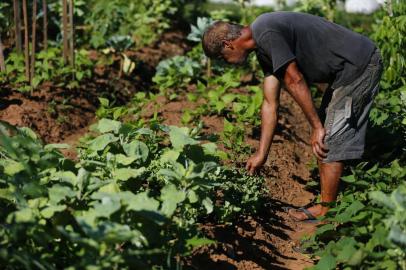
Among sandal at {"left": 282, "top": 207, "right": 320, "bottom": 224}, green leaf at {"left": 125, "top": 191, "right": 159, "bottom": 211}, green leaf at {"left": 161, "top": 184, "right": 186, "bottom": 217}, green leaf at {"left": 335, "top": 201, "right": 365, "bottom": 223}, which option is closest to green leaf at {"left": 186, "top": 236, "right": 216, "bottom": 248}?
green leaf at {"left": 161, "top": 184, "right": 186, "bottom": 217}

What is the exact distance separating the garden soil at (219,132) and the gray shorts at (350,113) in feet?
2.01

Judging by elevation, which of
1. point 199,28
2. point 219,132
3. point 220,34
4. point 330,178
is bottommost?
point 219,132

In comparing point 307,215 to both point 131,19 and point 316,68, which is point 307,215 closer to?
point 316,68

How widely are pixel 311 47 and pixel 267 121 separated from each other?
0.60 meters

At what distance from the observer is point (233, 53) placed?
155 inches

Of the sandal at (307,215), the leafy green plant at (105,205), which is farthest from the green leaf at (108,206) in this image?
the sandal at (307,215)

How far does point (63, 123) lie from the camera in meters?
6.01

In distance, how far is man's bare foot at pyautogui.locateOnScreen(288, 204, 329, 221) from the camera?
440 cm

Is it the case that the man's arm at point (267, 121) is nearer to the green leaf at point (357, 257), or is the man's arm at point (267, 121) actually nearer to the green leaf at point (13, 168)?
the green leaf at point (357, 257)

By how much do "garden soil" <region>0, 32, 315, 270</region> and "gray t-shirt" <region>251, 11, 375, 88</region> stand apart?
100 cm

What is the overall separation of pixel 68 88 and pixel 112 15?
72.3 inches

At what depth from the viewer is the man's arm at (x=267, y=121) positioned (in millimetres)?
4145

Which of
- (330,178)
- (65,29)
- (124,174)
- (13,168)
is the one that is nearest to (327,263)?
(330,178)

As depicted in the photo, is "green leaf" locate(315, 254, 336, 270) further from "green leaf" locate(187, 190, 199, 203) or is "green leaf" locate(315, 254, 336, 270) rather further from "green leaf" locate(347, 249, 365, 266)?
"green leaf" locate(187, 190, 199, 203)
